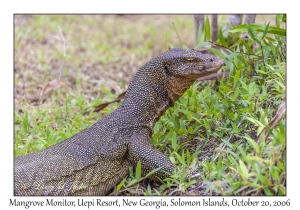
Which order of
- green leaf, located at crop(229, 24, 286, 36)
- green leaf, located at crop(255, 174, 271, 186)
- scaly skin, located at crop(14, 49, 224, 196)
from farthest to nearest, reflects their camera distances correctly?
green leaf, located at crop(229, 24, 286, 36), scaly skin, located at crop(14, 49, 224, 196), green leaf, located at crop(255, 174, 271, 186)

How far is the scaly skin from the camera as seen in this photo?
14.5ft

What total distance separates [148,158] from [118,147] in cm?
35

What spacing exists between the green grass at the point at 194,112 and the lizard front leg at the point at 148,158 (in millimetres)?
81

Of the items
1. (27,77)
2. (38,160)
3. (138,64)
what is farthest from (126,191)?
(138,64)

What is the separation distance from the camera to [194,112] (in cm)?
523

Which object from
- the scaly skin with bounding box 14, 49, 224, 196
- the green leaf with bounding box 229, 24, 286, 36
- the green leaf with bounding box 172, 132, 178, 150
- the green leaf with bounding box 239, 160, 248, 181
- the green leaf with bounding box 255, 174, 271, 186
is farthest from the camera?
the green leaf with bounding box 229, 24, 286, 36

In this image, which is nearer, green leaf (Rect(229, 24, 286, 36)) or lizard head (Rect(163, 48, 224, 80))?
lizard head (Rect(163, 48, 224, 80))

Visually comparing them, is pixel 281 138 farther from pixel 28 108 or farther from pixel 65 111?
pixel 28 108

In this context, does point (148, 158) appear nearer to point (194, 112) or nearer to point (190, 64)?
point (194, 112)

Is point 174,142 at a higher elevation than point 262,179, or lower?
higher

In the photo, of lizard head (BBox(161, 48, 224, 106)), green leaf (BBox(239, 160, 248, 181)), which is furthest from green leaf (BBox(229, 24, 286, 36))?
green leaf (BBox(239, 160, 248, 181))

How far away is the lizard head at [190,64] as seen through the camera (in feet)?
15.9

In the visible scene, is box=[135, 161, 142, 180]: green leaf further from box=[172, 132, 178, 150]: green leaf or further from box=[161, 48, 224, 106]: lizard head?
box=[161, 48, 224, 106]: lizard head

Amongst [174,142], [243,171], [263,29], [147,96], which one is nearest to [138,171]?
[174,142]
